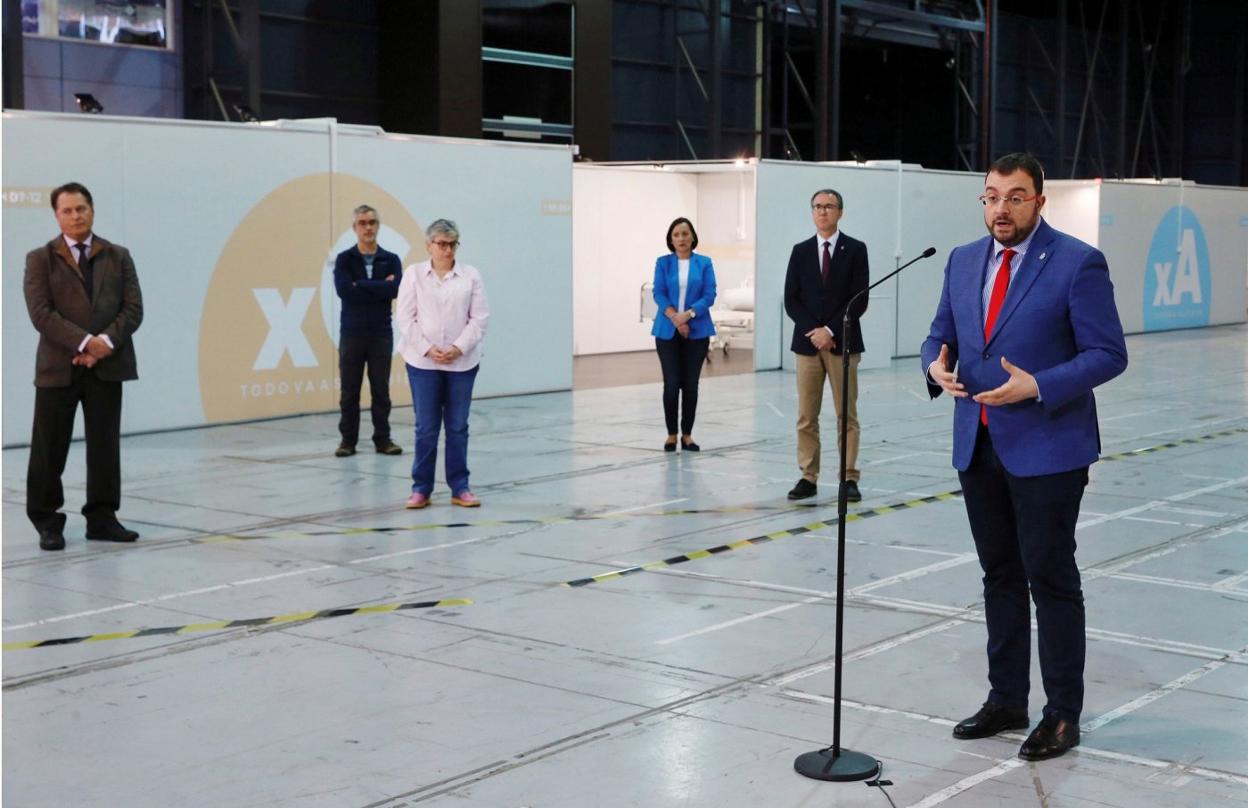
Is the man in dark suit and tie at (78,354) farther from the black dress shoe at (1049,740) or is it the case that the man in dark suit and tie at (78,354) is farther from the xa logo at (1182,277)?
the xa logo at (1182,277)

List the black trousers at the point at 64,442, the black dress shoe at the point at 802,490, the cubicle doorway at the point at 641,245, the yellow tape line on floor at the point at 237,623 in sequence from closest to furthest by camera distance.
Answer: the yellow tape line on floor at the point at 237,623 → the black trousers at the point at 64,442 → the black dress shoe at the point at 802,490 → the cubicle doorway at the point at 641,245

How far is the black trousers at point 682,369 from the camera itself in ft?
40.6

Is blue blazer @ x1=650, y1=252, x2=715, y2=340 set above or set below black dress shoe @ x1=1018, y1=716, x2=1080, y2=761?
above

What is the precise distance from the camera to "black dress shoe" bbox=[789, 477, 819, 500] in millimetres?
10227

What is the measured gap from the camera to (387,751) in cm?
516

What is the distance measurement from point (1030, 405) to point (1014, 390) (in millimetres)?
148

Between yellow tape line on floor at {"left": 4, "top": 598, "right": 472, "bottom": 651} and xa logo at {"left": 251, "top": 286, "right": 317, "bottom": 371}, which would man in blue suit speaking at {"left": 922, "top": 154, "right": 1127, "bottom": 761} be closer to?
yellow tape line on floor at {"left": 4, "top": 598, "right": 472, "bottom": 651}

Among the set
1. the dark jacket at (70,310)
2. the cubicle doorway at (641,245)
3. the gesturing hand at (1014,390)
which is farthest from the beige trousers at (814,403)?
the cubicle doorway at (641,245)

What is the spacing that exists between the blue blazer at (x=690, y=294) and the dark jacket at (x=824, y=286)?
87.3 inches

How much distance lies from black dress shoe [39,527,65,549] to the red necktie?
5585 mm

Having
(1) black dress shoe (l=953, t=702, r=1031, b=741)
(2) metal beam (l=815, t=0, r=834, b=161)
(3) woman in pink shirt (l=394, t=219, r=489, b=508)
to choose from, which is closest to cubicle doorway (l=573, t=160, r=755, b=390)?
(2) metal beam (l=815, t=0, r=834, b=161)

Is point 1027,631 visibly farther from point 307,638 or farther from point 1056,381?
point 307,638

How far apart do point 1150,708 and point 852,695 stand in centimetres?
104

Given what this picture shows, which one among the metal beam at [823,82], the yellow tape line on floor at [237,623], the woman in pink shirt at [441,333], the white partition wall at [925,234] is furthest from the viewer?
the metal beam at [823,82]
